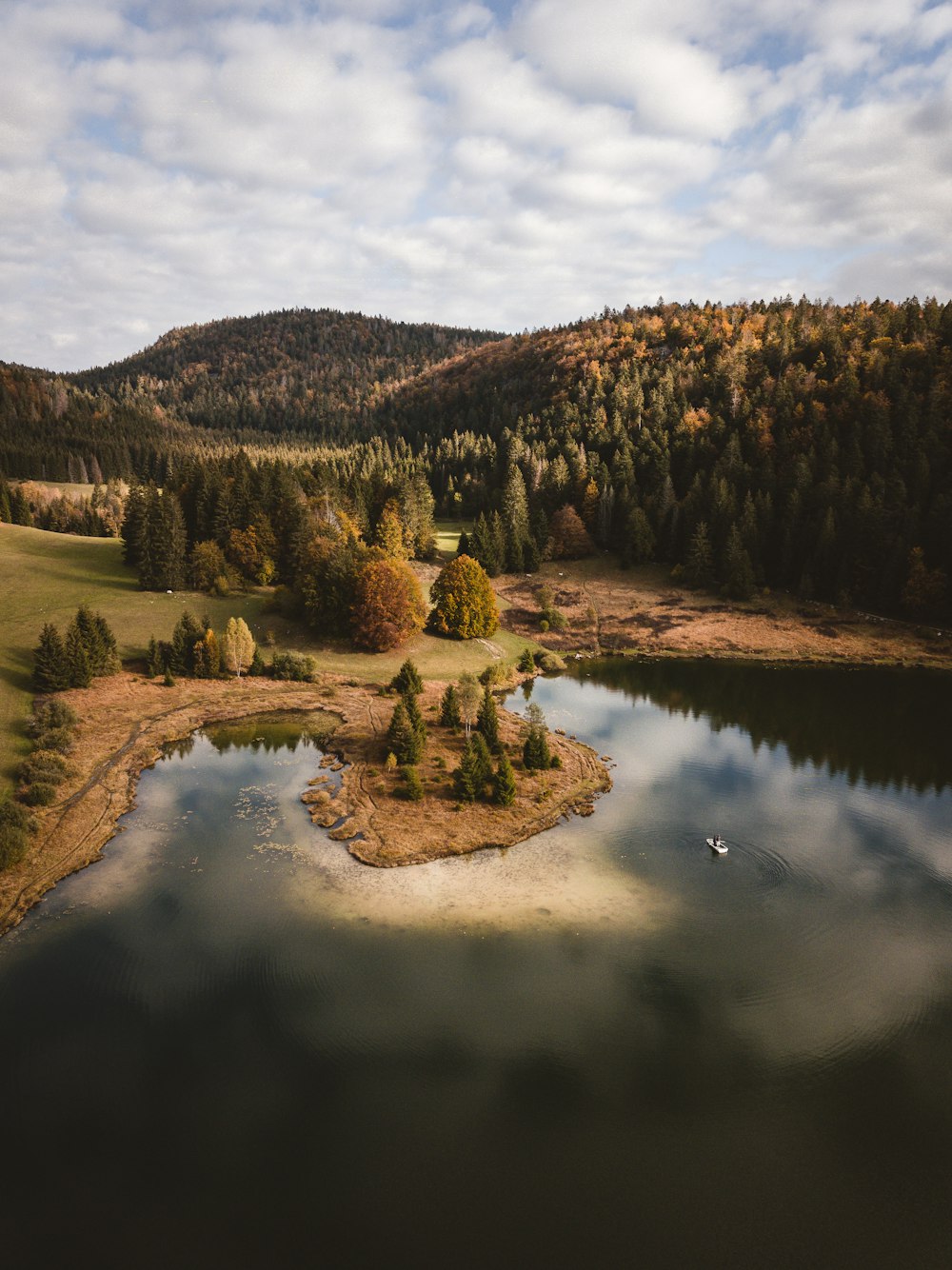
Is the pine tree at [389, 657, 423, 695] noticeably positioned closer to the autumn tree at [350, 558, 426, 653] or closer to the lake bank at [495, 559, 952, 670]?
the autumn tree at [350, 558, 426, 653]

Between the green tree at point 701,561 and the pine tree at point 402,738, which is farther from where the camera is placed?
the green tree at point 701,561

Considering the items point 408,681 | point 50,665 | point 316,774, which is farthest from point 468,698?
point 50,665

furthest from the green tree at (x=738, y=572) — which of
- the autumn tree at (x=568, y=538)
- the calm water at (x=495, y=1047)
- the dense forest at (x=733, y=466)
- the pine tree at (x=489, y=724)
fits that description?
the pine tree at (x=489, y=724)

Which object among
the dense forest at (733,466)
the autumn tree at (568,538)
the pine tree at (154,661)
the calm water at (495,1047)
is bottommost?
the calm water at (495,1047)

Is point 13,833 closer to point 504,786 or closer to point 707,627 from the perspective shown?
point 504,786

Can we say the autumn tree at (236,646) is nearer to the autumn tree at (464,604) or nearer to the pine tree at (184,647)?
the pine tree at (184,647)

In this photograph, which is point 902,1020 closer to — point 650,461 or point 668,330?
point 650,461

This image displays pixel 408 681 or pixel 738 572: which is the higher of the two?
pixel 738 572
